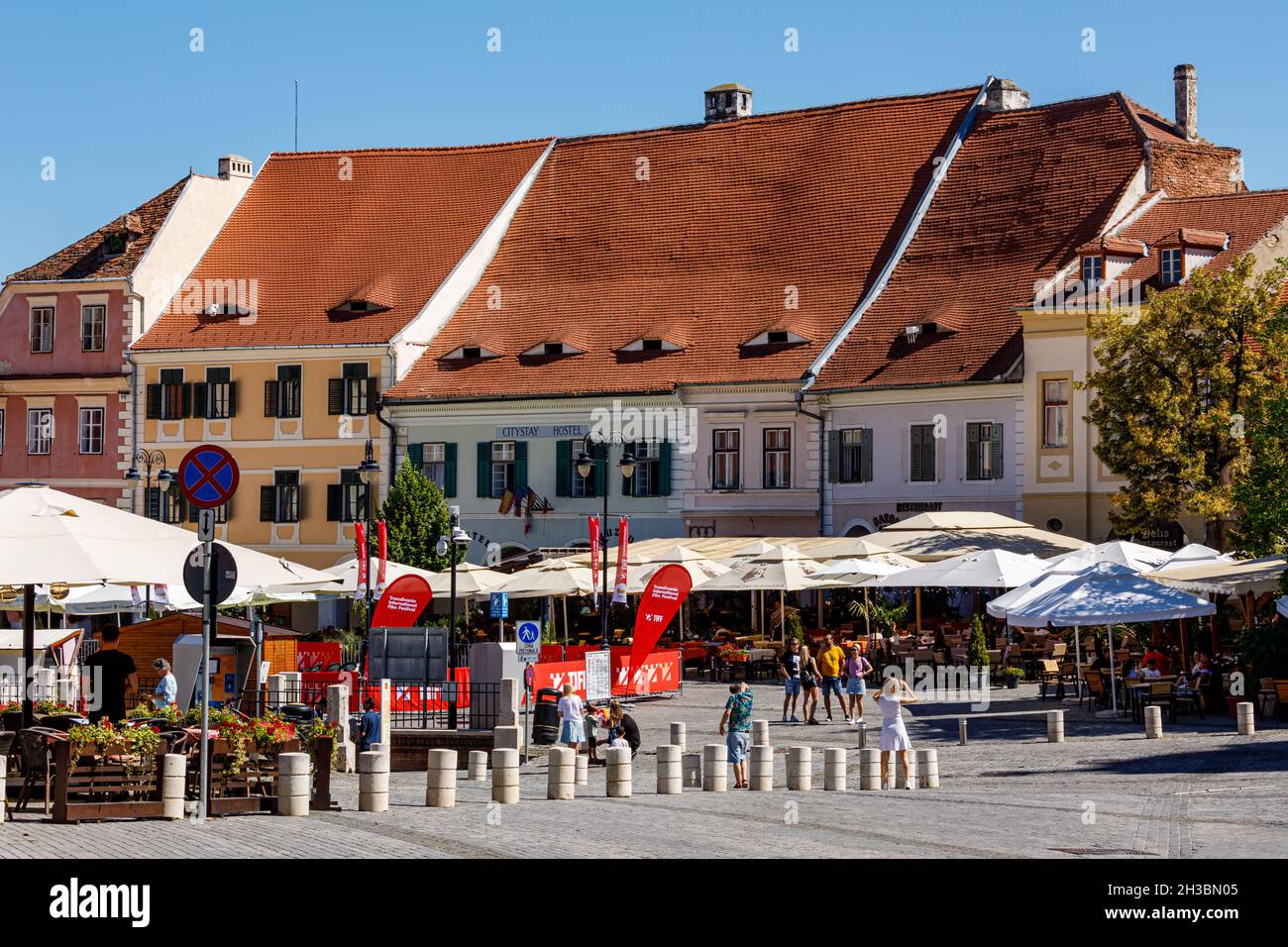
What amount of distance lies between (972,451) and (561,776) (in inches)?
1117

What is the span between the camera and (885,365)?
5175 centimetres

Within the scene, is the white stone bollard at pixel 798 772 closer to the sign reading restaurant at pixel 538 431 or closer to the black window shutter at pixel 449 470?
the sign reading restaurant at pixel 538 431

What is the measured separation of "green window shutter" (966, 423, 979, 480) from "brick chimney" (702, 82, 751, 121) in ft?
52.6

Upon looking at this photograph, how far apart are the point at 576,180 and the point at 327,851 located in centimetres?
4711

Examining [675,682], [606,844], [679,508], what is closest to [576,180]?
[679,508]

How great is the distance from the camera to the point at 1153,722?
29750mm

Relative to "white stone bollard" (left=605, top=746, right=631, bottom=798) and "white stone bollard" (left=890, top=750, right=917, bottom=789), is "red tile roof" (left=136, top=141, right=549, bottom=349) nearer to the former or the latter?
"white stone bollard" (left=890, top=750, right=917, bottom=789)

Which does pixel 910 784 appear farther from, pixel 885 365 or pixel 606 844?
pixel 885 365

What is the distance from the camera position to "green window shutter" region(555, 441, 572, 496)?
55.5 meters

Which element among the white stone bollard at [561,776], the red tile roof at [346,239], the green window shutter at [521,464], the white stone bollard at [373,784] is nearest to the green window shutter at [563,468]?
the green window shutter at [521,464]

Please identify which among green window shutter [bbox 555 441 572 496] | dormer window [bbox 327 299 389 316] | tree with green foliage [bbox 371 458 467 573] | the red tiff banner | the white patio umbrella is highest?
dormer window [bbox 327 299 389 316]

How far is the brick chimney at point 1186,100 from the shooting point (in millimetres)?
55312

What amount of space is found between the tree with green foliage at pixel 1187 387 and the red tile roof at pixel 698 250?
10.9 meters

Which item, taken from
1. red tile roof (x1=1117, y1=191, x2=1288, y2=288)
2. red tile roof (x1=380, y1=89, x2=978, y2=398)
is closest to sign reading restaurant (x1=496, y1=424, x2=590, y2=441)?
red tile roof (x1=380, y1=89, x2=978, y2=398)
